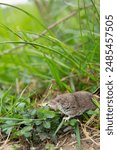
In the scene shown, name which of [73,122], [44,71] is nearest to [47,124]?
[73,122]

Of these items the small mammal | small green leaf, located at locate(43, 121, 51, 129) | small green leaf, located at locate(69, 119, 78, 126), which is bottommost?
small green leaf, located at locate(43, 121, 51, 129)

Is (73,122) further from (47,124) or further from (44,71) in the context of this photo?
(44,71)

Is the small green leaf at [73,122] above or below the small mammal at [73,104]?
below

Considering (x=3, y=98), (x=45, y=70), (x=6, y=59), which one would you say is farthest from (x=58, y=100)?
(x=6, y=59)

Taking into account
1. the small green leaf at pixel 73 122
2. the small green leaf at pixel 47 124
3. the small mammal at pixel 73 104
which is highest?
the small mammal at pixel 73 104

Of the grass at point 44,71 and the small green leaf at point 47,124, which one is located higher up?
the grass at point 44,71

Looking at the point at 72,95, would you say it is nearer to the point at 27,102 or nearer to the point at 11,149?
the point at 27,102

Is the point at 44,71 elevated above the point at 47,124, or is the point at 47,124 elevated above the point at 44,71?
the point at 44,71
